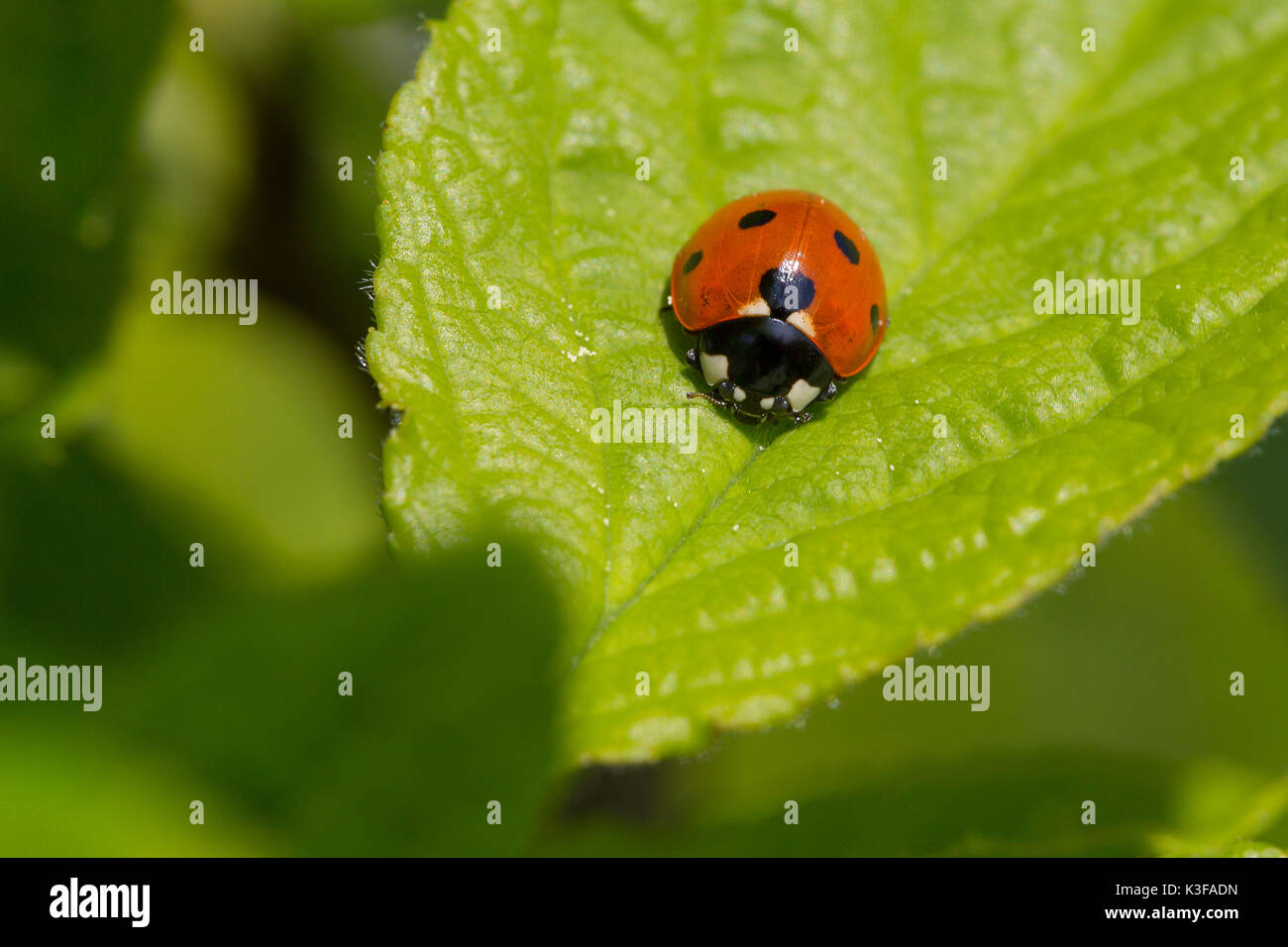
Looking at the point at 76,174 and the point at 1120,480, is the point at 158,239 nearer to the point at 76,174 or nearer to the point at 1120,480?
the point at 76,174

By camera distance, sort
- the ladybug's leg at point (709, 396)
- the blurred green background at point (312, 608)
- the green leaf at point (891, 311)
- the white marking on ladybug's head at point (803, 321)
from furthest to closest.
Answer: the white marking on ladybug's head at point (803, 321) < the ladybug's leg at point (709, 396) < the green leaf at point (891, 311) < the blurred green background at point (312, 608)

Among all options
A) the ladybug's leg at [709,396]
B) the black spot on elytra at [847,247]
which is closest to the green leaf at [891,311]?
the ladybug's leg at [709,396]

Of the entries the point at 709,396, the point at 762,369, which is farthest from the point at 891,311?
the point at 709,396

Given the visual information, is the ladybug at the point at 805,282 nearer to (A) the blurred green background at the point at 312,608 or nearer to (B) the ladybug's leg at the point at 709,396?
(B) the ladybug's leg at the point at 709,396

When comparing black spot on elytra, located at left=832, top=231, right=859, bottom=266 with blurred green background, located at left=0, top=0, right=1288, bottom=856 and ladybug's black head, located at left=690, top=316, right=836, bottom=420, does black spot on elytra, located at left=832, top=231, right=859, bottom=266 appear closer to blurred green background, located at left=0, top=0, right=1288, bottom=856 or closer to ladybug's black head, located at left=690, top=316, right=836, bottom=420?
ladybug's black head, located at left=690, top=316, right=836, bottom=420

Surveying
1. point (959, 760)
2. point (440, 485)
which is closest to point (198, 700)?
point (440, 485)

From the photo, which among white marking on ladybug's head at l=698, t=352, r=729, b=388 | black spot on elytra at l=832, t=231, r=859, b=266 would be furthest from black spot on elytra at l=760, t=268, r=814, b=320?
white marking on ladybug's head at l=698, t=352, r=729, b=388
